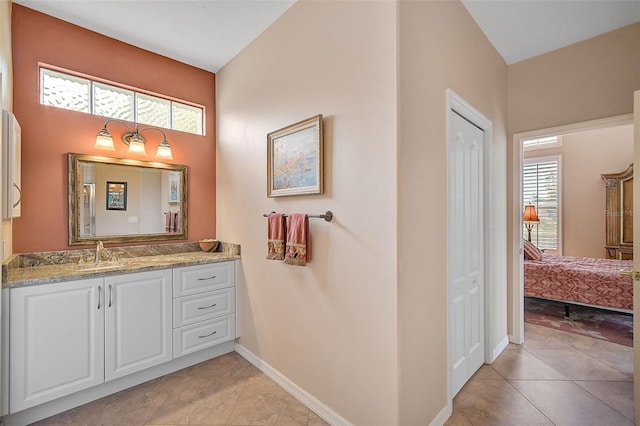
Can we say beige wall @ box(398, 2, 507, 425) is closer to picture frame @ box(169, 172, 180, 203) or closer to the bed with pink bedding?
picture frame @ box(169, 172, 180, 203)

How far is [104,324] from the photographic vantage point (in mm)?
2076

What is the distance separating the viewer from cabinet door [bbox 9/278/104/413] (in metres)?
1.78

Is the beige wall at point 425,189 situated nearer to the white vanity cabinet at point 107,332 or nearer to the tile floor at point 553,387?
the tile floor at point 553,387

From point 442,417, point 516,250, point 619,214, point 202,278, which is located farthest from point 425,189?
point 619,214

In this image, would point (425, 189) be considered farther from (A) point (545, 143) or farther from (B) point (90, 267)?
(A) point (545, 143)

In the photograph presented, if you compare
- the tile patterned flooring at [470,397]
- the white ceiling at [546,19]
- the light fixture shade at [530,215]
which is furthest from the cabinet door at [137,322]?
the light fixture shade at [530,215]

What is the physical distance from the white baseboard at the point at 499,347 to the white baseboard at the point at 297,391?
155 centimetres

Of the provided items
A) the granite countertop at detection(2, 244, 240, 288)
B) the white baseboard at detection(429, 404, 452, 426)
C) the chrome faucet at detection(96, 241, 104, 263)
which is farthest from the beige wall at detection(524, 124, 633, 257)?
the chrome faucet at detection(96, 241, 104, 263)

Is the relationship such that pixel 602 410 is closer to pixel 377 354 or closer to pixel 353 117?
pixel 377 354

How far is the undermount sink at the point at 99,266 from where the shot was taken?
2.15 m

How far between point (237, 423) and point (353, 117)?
Answer: 200 centimetres

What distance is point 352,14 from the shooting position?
1744 mm

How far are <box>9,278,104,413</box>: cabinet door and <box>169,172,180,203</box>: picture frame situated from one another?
1059 millimetres

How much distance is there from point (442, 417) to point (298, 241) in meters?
1.40
